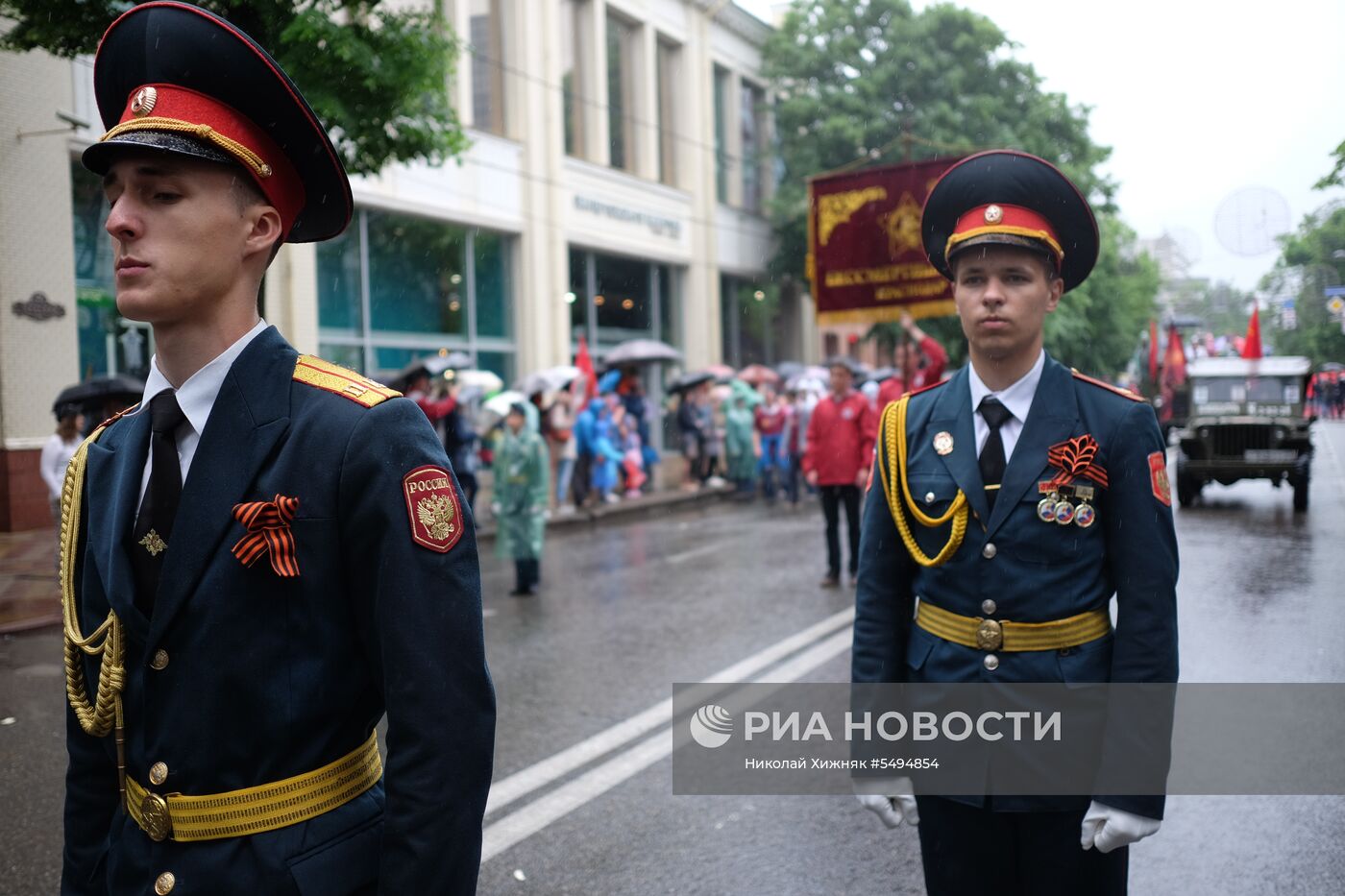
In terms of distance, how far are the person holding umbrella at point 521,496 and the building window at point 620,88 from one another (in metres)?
17.1

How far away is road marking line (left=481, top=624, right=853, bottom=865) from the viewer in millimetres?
4559

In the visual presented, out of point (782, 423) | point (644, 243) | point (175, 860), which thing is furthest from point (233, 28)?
point (644, 243)

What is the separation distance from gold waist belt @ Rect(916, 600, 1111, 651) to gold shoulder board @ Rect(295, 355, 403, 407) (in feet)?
4.76

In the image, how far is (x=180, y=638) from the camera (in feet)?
5.58

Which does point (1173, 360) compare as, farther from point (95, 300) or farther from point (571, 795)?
point (571, 795)

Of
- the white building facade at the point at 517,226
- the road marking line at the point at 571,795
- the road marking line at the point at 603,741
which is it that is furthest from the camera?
the white building facade at the point at 517,226

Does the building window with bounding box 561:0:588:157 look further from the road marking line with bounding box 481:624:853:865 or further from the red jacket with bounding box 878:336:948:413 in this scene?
the road marking line with bounding box 481:624:853:865

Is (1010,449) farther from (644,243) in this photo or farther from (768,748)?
(644,243)

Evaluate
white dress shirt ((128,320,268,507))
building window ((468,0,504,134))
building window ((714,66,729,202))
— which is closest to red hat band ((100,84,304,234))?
white dress shirt ((128,320,268,507))

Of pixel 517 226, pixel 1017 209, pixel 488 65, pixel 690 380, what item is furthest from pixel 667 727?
pixel 488 65

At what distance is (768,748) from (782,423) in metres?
15.1

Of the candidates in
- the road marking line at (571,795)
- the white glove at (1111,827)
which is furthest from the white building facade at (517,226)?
the white glove at (1111,827)

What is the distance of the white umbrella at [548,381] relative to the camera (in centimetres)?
1803

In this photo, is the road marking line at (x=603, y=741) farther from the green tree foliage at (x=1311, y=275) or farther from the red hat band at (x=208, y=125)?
the green tree foliage at (x=1311, y=275)
